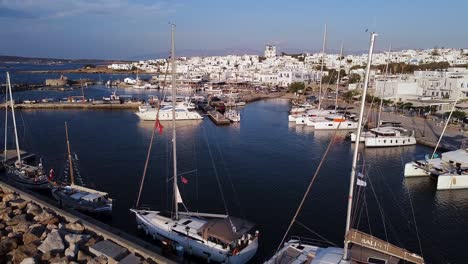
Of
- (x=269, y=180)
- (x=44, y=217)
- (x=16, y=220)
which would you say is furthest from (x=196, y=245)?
(x=269, y=180)

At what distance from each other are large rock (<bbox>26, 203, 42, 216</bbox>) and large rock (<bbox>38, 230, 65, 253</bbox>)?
6.66 ft

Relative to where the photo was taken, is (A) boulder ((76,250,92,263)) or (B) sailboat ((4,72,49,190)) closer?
(A) boulder ((76,250,92,263))

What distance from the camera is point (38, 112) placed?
31969 mm

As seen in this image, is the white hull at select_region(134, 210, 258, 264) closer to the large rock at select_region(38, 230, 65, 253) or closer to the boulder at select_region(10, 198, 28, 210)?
the large rock at select_region(38, 230, 65, 253)

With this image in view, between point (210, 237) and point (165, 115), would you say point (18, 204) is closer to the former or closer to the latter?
point (210, 237)

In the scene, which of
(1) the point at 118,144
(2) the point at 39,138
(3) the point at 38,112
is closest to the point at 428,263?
(1) the point at 118,144

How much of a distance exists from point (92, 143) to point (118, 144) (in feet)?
4.92

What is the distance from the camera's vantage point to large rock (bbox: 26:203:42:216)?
30.0ft

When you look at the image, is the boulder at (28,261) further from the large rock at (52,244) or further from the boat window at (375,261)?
the boat window at (375,261)

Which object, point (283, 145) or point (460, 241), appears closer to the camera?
point (460, 241)

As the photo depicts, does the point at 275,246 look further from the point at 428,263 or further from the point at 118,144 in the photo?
the point at 118,144

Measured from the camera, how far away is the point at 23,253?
705 centimetres

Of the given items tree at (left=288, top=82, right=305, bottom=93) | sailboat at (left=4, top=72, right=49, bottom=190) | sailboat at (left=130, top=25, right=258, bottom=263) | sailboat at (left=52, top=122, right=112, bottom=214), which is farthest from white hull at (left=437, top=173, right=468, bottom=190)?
tree at (left=288, top=82, right=305, bottom=93)

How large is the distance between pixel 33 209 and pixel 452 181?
13.7 meters
